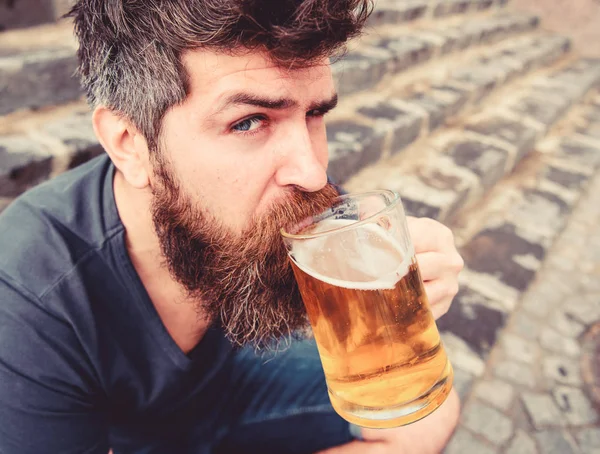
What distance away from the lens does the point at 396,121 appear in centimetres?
349

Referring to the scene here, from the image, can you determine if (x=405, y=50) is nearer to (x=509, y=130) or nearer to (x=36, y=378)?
(x=509, y=130)

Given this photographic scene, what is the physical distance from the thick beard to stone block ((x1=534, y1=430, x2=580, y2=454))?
1628 millimetres

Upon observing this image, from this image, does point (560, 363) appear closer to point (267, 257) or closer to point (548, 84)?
point (267, 257)

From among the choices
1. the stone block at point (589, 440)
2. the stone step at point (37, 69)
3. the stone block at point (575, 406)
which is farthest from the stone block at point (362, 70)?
the stone block at point (589, 440)

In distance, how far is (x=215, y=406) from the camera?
1836 mm

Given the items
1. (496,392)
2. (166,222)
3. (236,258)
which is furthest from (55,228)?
(496,392)

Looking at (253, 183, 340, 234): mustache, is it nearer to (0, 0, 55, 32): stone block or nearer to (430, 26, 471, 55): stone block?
(0, 0, 55, 32): stone block

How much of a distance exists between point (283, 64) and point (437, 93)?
3.35 meters

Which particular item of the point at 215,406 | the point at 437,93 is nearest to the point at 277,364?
the point at 215,406

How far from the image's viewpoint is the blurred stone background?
228cm

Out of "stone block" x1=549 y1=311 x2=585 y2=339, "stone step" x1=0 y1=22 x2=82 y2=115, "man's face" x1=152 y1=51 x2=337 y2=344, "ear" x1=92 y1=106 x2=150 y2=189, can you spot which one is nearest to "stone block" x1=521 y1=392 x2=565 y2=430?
"stone block" x1=549 y1=311 x2=585 y2=339

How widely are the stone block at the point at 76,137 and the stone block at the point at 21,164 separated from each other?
0.10m

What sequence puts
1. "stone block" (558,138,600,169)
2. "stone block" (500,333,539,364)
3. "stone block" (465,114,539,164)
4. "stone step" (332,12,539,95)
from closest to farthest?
"stone block" (500,333,539,364) < "stone step" (332,12,539,95) < "stone block" (465,114,539,164) < "stone block" (558,138,600,169)

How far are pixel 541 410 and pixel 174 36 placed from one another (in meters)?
2.48
